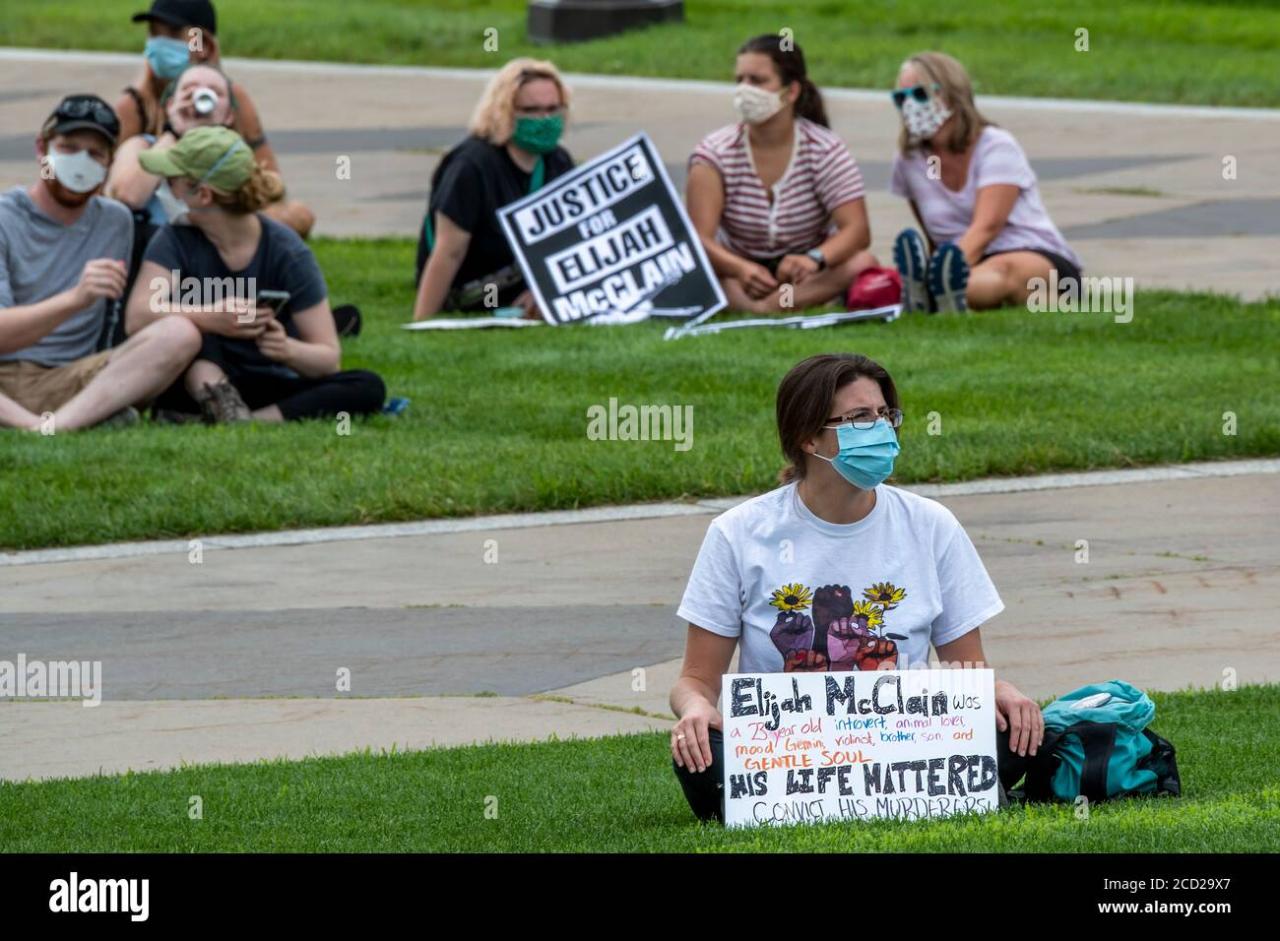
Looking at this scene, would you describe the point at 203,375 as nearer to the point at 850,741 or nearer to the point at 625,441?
the point at 625,441

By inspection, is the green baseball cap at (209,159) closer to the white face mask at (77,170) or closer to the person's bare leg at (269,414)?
the white face mask at (77,170)

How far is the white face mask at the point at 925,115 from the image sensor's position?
12938 millimetres

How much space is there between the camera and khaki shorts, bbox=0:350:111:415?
10633 millimetres

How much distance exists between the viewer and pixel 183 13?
1341 centimetres

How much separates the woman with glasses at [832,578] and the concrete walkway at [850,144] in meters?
9.04

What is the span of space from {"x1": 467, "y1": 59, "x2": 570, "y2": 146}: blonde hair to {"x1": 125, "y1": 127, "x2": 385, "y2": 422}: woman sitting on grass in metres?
2.56

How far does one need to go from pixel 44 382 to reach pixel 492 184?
335 cm

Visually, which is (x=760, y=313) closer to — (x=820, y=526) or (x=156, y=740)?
(x=156, y=740)

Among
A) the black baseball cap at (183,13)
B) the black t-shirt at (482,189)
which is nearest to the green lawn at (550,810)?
the black t-shirt at (482,189)

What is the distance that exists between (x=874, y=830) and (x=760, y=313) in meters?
8.36

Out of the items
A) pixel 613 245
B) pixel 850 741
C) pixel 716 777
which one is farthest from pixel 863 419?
pixel 613 245

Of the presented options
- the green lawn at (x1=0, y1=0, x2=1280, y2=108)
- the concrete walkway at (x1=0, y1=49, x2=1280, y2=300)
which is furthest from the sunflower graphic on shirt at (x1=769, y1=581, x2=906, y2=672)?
the green lawn at (x1=0, y1=0, x2=1280, y2=108)

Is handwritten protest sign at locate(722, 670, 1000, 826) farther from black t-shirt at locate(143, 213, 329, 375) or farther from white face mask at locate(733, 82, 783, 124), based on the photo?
white face mask at locate(733, 82, 783, 124)
